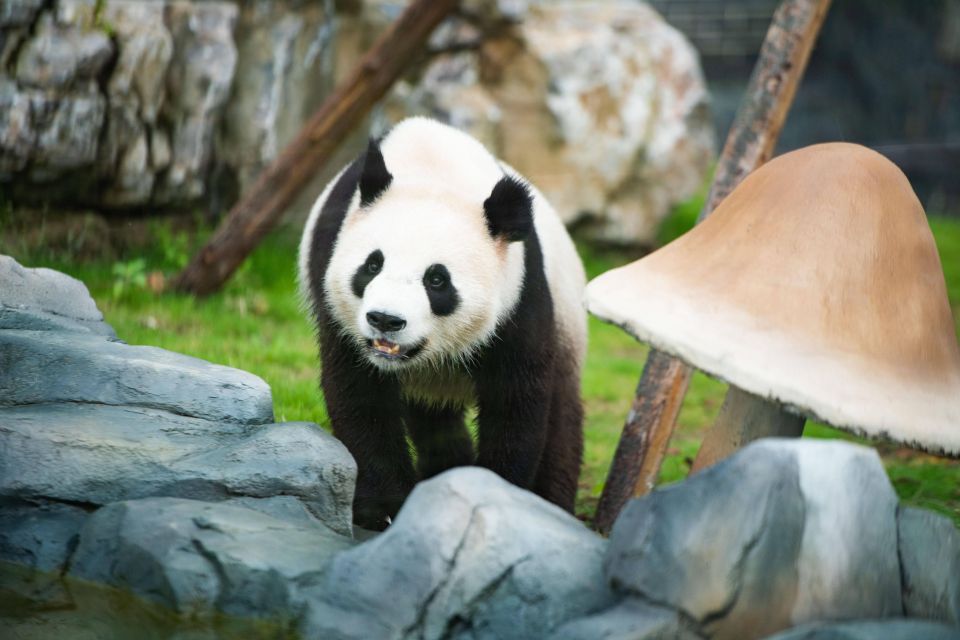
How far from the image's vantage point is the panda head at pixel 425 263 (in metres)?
3.49

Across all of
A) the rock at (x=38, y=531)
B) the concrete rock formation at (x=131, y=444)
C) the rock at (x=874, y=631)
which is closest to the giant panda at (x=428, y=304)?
the concrete rock formation at (x=131, y=444)

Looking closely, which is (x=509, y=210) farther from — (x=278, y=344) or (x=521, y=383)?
(x=278, y=344)

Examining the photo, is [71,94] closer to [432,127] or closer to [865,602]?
[432,127]

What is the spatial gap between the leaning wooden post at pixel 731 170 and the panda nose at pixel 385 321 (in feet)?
5.30

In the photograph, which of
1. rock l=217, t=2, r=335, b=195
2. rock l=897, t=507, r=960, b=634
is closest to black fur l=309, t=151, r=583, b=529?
rock l=897, t=507, r=960, b=634

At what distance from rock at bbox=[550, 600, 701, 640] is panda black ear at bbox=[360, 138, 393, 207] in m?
1.75

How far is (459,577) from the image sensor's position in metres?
2.56

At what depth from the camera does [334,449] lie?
3.25 metres

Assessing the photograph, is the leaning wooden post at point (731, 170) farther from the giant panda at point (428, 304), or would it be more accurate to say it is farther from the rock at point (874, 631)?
the rock at point (874, 631)

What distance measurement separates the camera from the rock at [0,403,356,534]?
10.0 ft

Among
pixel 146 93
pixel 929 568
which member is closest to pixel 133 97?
pixel 146 93

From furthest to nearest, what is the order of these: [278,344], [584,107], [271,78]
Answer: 1. [584,107]
2. [271,78]
3. [278,344]

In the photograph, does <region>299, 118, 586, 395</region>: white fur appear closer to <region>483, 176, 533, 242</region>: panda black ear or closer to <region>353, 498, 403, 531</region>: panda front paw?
<region>483, 176, 533, 242</region>: panda black ear

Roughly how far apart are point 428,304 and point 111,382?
100 cm
